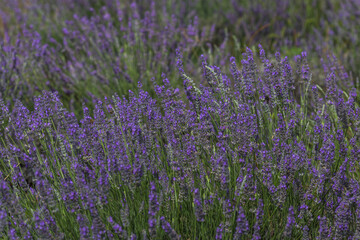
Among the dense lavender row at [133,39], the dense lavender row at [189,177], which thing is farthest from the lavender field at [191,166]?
the dense lavender row at [133,39]

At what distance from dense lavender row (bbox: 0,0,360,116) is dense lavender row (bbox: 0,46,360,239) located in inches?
25.8

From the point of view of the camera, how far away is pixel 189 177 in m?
2.02

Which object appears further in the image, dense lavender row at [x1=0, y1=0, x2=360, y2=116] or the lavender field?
dense lavender row at [x1=0, y1=0, x2=360, y2=116]

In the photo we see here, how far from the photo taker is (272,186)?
1986 mm

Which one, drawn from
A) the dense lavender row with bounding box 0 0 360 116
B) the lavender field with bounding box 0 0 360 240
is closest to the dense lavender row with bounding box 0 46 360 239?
the lavender field with bounding box 0 0 360 240

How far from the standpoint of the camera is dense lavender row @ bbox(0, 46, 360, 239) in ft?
6.14

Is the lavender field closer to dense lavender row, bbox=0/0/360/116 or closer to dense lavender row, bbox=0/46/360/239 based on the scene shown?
dense lavender row, bbox=0/46/360/239

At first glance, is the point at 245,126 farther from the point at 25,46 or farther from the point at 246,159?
the point at 25,46

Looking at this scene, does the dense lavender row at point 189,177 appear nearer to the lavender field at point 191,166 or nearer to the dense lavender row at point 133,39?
the lavender field at point 191,166

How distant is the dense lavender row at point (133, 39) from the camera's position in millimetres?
3910

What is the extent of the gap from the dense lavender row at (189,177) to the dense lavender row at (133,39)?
25.8 inches

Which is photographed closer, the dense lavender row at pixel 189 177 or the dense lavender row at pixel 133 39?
the dense lavender row at pixel 189 177

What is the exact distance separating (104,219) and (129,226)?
13cm

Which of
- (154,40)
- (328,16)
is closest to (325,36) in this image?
(328,16)
